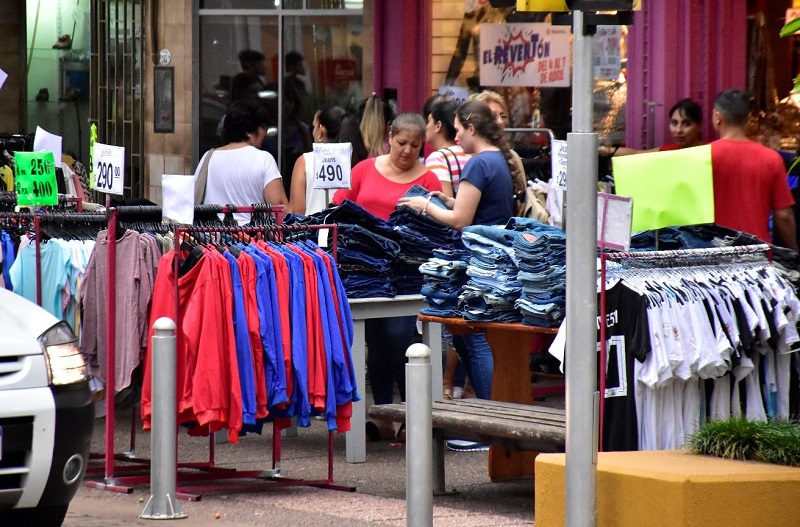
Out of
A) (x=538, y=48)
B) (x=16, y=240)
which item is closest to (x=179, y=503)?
(x=16, y=240)

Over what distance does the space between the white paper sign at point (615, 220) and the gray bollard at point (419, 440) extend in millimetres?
1227

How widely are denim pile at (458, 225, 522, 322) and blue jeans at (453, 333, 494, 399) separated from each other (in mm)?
1036

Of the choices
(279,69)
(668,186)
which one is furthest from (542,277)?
(279,69)

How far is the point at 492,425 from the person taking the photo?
7535 mm

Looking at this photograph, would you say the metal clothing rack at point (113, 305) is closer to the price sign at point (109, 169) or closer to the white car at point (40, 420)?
the price sign at point (109, 169)

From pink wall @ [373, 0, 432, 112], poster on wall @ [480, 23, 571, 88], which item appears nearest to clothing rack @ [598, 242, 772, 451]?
poster on wall @ [480, 23, 571, 88]

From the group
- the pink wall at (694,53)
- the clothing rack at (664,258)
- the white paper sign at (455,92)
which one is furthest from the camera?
the white paper sign at (455,92)

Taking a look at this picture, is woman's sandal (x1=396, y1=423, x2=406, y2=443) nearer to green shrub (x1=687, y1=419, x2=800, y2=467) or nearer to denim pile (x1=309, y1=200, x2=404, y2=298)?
denim pile (x1=309, y1=200, x2=404, y2=298)

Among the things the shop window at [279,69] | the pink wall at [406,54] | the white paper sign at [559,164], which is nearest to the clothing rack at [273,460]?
the white paper sign at [559,164]

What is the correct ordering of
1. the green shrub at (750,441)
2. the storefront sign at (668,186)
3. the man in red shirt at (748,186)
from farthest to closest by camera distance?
the man in red shirt at (748,186)
the storefront sign at (668,186)
the green shrub at (750,441)

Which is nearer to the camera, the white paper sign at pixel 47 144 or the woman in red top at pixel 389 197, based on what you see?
the woman in red top at pixel 389 197

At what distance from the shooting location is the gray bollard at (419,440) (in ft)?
20.5

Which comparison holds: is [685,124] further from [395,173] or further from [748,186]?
[395,173]

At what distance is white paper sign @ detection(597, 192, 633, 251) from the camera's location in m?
6.90
